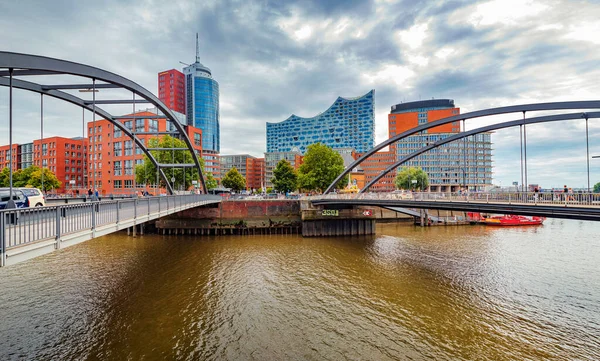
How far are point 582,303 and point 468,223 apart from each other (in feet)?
110

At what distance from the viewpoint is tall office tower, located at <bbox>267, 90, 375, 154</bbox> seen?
164500 mm

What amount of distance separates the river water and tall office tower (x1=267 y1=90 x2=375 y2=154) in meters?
144

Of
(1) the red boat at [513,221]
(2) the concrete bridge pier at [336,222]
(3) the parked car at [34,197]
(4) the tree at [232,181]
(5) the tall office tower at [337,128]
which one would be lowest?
(1) the red boat at [513,221]

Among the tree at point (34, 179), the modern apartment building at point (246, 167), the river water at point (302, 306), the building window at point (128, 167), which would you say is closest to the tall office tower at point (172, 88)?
the modern apartment building at point (246, 167)

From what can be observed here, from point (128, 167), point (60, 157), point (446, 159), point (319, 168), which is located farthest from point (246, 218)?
point (446, 159)

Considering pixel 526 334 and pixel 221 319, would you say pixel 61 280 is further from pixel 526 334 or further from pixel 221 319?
pixel 526 334

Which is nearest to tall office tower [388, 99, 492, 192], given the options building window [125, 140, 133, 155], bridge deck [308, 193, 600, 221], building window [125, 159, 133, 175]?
bridge deck [308, 193, 600, 221]

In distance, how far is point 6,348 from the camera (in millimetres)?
9375

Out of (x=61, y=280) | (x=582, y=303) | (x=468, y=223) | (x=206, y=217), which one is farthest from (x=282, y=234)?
(x=468, y=223)

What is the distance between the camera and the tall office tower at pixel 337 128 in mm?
164500

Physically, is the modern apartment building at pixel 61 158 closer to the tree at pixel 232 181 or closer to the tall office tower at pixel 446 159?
the tree at pixel 232 181

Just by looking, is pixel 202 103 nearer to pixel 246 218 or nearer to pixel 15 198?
pixel 246 218

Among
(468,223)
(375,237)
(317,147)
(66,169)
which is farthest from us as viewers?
(66,169)

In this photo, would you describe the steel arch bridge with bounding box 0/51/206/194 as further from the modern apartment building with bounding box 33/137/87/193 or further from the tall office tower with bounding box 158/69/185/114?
the tall office tower with bounding box 158/69/185/114
